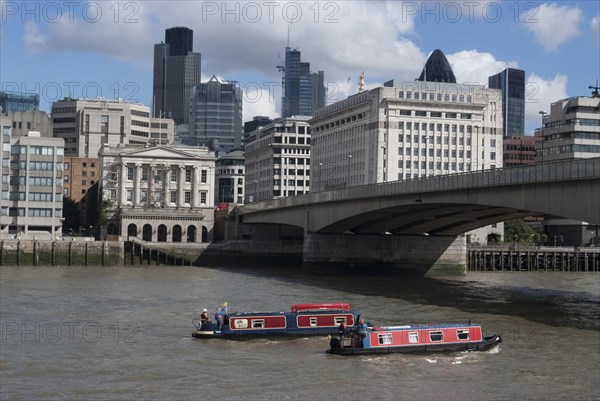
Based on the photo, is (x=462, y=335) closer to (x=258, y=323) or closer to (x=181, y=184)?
(x=258, y=323)

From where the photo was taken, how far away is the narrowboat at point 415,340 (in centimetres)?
4703

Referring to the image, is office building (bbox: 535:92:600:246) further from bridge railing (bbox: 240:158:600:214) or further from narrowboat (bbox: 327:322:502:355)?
narrowboat (bbox: 327:322:502:355)

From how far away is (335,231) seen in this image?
10675 centimetres

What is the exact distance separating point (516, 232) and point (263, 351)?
120529 mm

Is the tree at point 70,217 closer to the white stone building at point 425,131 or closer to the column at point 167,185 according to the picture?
the column at point 167,185

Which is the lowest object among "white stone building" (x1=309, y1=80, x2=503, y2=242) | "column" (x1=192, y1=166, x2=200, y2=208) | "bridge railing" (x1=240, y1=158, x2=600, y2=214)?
"bridge railing" (x1=240, y1=158, x2=600, y2=214)

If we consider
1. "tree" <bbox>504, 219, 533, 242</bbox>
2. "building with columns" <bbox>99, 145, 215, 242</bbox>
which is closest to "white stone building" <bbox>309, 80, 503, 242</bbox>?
"tree" <bbox>504, 219, 533, 242</bbox>

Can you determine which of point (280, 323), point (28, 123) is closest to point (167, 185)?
point (28, 123)

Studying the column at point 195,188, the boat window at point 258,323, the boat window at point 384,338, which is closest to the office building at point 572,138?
the column at point 195,188

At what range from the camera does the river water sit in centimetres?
3822

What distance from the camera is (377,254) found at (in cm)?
10750

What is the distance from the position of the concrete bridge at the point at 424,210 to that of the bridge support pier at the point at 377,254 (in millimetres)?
108

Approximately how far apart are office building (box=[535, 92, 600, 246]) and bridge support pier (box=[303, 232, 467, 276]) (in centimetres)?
5974

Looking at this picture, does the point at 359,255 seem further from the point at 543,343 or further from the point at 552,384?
the point at 552,384
